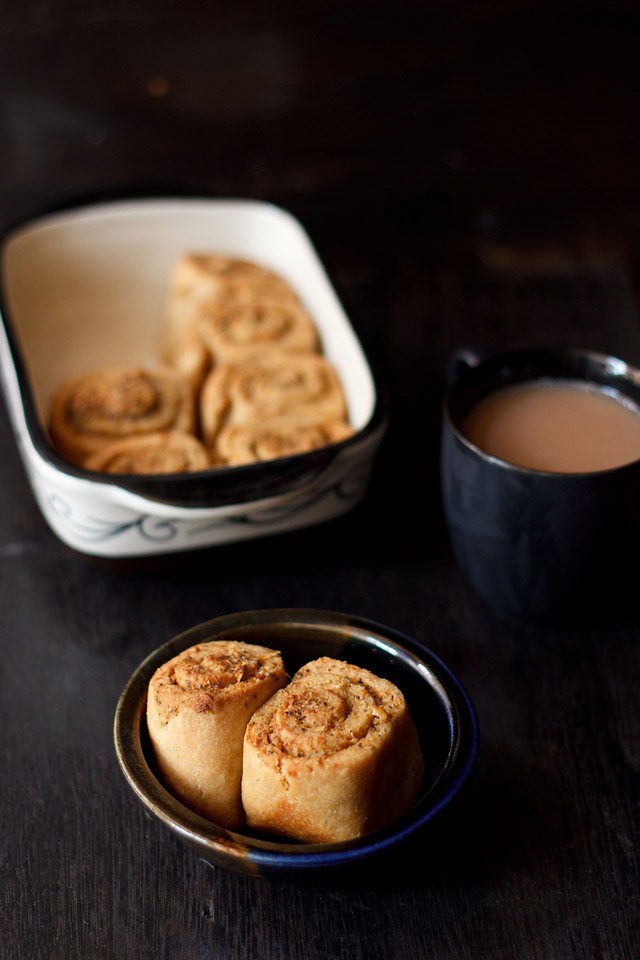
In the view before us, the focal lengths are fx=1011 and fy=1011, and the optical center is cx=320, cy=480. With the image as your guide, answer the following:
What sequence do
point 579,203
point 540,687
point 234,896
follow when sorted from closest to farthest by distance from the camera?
1. point 234,896
2. point 540,687
3. point 579,203

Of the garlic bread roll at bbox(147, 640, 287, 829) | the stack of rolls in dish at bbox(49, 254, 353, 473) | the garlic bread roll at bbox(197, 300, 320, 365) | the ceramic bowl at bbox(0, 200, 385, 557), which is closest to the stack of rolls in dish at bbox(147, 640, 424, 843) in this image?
the garlic bread roll at bbox(147, 640, 287, 829)

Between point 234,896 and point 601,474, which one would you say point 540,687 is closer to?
point 601,474

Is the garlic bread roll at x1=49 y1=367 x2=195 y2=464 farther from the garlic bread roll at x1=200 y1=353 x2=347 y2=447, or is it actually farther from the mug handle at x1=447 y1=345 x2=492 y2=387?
the mug handle at x1=447 y1=345 x2=492 y2=387

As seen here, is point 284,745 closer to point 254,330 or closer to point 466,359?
point 466,359

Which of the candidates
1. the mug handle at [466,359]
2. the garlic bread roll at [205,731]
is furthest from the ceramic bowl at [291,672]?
the mug handle at [466,359]

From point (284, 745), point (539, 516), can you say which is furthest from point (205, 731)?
point (539, 516)

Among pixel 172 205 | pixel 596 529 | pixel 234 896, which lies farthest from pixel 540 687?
pixel 172 205

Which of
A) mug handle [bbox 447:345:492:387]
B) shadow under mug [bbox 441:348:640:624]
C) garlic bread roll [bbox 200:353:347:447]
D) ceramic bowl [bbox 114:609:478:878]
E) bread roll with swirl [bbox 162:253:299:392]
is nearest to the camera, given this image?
ceramic bowl [bbox 114:609:478:878]
